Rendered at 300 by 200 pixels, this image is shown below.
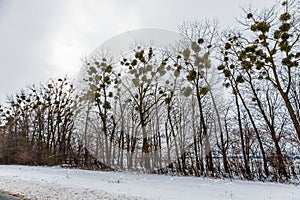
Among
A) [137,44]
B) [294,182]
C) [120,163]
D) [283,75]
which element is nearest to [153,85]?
[137,44]

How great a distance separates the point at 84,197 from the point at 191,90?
7968 mm

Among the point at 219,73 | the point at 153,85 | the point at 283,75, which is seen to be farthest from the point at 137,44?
the point at 283,75

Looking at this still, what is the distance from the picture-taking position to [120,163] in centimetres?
1456

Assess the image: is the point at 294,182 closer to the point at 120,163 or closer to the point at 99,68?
the point at 120,163

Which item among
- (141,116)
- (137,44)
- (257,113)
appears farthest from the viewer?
(137,44)

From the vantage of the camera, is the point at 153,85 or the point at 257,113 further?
the point at 153,85

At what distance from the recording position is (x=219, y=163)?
11.3 meters

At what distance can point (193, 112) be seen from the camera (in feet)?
43.6

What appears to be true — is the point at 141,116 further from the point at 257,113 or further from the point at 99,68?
the point at 257,113

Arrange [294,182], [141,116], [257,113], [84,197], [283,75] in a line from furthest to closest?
1. [141,116]
2. [257,113]
3. [283,75]
4. [294,182]
5. [84,197]

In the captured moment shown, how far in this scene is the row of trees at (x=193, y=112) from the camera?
10.3m

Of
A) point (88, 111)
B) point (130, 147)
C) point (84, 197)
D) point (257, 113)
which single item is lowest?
point (84, 197)

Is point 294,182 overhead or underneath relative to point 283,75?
underneath

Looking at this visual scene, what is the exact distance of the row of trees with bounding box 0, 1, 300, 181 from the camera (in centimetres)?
1027
